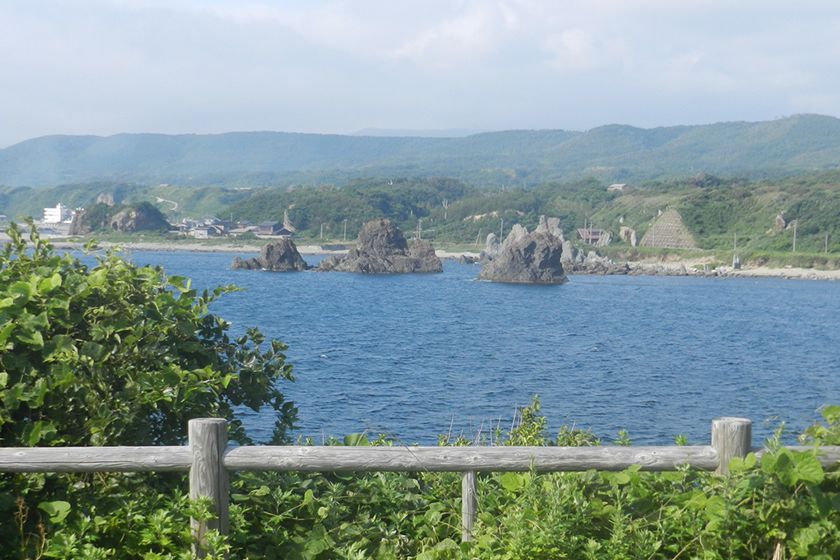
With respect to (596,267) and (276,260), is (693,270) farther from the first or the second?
(276,260)

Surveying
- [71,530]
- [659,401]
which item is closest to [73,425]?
[71,530]

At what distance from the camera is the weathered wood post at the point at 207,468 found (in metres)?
4.86

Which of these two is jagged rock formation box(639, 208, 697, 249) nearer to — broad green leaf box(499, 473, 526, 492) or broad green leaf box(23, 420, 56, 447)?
broad green leaf box(499, 473, 526, 492)

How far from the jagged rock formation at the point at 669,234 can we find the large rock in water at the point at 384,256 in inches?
1628

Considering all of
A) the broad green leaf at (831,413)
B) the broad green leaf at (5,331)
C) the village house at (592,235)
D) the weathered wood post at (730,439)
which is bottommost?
the village house at (592,235)

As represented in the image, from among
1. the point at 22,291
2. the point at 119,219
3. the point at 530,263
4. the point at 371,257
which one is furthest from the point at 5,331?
the point at 119,219

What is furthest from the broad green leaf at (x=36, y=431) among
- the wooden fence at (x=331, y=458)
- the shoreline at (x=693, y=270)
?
the shoreline at (x=693, y=270)

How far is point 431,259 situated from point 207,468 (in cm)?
13008

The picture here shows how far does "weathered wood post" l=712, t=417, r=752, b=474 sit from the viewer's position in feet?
16.5

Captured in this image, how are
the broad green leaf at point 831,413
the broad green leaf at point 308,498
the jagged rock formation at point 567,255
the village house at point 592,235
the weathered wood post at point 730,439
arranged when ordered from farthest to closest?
the village house at point 592,235 < the jagged rock formation at point 567,255 < the broad green leaf at point 308,498 < the broad green leaf at point 831,413 < the weathered wood post at point 730,439

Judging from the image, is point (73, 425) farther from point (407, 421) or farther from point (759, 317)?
point (759, 317)

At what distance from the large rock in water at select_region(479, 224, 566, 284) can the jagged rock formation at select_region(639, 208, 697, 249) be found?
130 feet

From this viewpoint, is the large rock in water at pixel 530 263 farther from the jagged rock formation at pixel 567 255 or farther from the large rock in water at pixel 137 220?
the large rock in water at pixel 137 220

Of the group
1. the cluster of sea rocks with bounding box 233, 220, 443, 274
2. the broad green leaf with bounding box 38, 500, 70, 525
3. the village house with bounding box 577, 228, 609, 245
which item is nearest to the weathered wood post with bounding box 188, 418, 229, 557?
the broad green leaf with bounding box 38, 500, 70, 525
